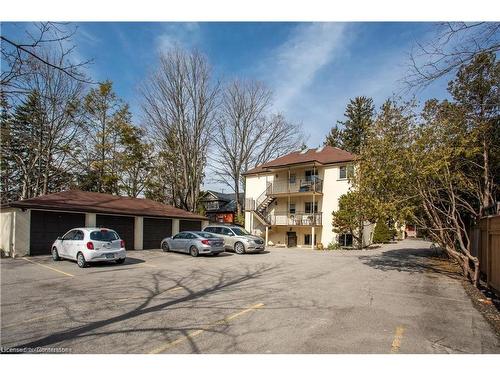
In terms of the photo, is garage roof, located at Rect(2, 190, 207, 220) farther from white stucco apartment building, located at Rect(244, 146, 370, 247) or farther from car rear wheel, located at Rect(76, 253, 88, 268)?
white stucco apartment building, located at Rect(244, 146, 370, 247)

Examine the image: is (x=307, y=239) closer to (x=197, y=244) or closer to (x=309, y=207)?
(x=309, y=207)

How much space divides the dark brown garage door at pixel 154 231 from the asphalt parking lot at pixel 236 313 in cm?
997

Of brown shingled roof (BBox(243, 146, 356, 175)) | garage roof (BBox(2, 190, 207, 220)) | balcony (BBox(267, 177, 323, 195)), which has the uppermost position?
brown shingled roof (BBox(243, 146, 356, 175))

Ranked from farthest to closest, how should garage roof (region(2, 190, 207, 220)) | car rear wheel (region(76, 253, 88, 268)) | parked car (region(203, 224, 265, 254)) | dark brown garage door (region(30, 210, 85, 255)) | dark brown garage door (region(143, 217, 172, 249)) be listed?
dark brown garage door (region(143, 217, 172, 249))
parked car (region(203, 224, 265, 254))
garage roof (region(2, 190, 207, 220))
dark brown garage door (region(30, 210, 85, 255))
car rear wheel (region(76, 253, 88, 268))

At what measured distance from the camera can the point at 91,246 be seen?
13312mm

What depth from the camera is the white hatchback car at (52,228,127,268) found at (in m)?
13.3

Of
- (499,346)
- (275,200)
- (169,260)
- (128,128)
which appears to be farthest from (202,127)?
(499,346)

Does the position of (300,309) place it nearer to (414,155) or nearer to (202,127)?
(414,155)

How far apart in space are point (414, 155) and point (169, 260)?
12.0 meters

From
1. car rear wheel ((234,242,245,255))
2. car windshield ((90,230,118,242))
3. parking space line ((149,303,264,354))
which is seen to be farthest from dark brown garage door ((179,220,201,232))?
parking space line ((149,303,264,354))

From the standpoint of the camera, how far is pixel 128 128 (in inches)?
1348

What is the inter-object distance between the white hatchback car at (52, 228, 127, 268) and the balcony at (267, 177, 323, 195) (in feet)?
57.9

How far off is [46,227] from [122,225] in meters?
4.53

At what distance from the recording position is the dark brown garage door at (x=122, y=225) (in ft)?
66.4
